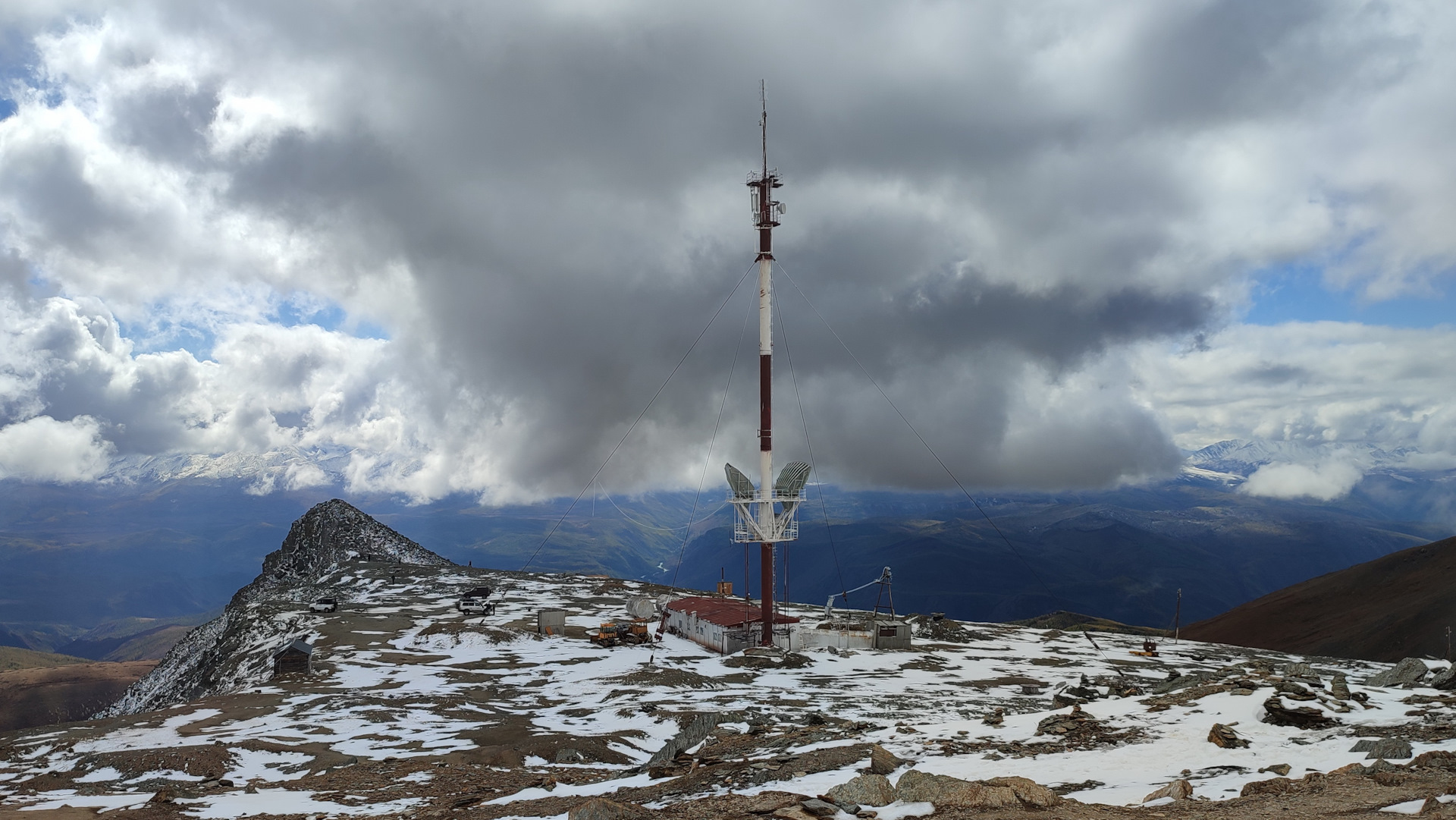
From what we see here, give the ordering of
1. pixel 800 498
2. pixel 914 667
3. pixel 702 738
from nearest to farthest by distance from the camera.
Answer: pixel 702 738 → pixel 914 667 → pixel 800 498

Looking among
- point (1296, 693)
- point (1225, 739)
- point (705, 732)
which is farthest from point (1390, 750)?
point (705, 732)

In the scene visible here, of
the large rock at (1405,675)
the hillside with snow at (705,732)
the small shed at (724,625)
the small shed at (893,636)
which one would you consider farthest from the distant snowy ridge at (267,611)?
the large rock at (1405,675)

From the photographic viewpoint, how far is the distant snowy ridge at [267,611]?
65938 mm

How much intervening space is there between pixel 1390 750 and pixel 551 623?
64.7 metres

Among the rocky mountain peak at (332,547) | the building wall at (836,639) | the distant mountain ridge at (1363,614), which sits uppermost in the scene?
the rocky mountain peak at (332,547)

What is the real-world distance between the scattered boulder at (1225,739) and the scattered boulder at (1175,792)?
238 inches

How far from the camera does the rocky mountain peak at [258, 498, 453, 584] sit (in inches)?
4884

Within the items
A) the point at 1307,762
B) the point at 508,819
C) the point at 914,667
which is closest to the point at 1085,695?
the point at 1307,762

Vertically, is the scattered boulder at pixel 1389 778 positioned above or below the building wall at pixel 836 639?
above

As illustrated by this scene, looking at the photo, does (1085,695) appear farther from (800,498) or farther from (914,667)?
(800,498)

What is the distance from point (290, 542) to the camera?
13175cm

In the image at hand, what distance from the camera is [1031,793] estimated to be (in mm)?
16359

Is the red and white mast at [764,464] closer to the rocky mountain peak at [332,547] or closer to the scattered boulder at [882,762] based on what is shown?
the scattered boulder at [882,762]

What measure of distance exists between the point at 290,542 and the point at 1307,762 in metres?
145
